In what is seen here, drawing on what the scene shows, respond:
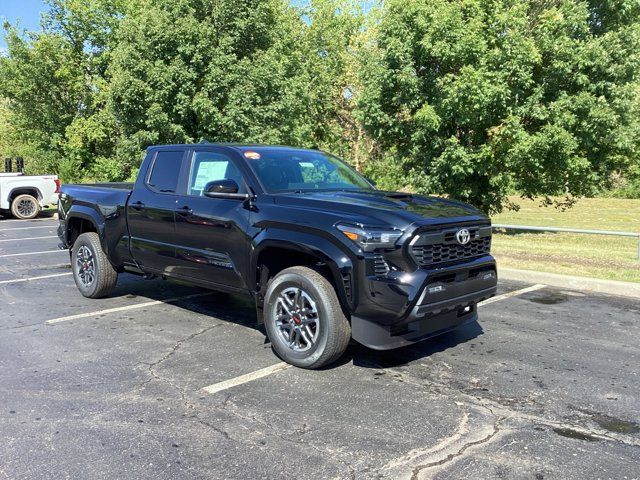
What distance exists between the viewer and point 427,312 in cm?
431

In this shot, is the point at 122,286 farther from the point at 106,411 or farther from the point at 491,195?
the point at 491,195

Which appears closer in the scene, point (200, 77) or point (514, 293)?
point (514, 293)

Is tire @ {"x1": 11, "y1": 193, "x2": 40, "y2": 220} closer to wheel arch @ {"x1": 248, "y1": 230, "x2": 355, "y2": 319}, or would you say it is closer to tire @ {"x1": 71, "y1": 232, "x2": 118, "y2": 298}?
tire @ {"x1": 71, "y1": 232, "x2": 118, "y2": 298}

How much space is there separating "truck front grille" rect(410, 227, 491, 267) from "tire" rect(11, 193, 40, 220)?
60.4ft

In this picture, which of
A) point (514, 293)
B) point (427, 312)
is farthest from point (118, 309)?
point (514, 293)

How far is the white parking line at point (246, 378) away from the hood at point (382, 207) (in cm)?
136

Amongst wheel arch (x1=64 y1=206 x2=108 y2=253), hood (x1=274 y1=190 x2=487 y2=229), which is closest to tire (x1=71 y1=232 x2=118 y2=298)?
wheel arch (x1=64 y1=206 x2=108 y2=253)

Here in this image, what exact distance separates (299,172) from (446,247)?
175 centimetres

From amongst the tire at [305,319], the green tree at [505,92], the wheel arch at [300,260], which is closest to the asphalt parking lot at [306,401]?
the tire at [305,319]

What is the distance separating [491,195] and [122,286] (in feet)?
35.9

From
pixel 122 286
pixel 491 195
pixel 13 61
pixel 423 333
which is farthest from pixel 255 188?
pixel 13 61

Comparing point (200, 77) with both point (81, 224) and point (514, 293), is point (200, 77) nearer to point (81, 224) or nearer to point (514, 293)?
point (81, 224)

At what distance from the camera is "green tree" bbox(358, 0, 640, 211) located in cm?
1312

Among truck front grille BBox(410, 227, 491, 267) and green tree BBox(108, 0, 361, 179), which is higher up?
green tree BBox(108, 0, 361, 179)
